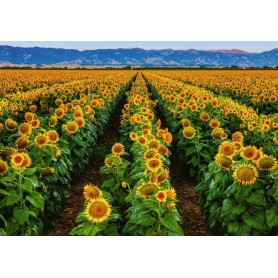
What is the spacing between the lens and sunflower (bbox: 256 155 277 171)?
4.62 meters

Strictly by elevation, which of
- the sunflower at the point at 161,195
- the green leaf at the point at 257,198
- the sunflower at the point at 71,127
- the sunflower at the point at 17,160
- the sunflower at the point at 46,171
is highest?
the sunflower at the point at 161,195

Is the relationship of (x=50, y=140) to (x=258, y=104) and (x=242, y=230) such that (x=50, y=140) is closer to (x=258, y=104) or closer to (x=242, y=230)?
(x=242, y=230)

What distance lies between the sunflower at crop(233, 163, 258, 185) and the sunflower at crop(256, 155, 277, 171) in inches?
4.6

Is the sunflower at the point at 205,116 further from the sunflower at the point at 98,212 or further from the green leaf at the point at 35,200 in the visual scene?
the sunflower at the point at 98,212

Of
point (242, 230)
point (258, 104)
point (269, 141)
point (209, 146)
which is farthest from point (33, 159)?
point (258, 104)

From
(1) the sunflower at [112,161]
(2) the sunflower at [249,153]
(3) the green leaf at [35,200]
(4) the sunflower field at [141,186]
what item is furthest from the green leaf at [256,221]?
(3) the green leaf at [35,200]

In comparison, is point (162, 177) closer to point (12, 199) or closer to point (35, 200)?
point (35, 200)

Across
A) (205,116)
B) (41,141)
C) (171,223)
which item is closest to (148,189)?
(171,223)

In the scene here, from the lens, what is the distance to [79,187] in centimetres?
862

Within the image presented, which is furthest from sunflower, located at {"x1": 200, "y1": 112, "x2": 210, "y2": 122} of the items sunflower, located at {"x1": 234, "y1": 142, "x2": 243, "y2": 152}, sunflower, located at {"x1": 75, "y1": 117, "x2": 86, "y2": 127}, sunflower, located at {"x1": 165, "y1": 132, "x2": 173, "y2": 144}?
sunflower, located at {"x1": 234, "y1": 142, "x2": 243, "y2": 152}

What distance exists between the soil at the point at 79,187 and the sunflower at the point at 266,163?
3.23 metres

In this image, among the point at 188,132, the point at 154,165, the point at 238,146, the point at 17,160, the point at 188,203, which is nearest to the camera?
the point at 154,165

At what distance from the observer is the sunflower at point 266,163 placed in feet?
15.1

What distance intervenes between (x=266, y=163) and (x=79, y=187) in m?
4.91
